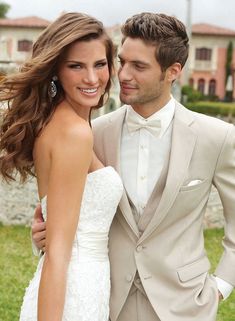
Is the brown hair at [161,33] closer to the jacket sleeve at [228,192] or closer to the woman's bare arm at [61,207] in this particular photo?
the jacket sleeve at [228,192]

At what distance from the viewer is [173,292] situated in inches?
134

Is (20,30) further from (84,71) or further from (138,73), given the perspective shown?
(84,71)

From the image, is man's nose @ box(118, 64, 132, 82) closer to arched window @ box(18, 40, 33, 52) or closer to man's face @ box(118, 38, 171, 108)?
man's face @ box(118, 38, 171, 108)

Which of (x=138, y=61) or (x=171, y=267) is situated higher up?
(x=138, y=61)

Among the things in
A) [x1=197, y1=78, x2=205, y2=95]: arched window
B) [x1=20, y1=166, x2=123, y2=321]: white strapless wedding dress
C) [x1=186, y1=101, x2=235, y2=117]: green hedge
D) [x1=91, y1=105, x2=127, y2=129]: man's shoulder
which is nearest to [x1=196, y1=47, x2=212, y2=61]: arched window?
[x1=197, y1=78, x2=205, y2=95]: arched window

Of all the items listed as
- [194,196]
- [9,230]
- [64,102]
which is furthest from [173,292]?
[9,230]

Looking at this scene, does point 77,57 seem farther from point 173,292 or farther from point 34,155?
point 173,292

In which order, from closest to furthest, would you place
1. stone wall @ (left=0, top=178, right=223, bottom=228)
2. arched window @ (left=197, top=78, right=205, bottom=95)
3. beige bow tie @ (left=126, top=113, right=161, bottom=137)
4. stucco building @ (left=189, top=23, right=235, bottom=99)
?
beige bow tie @ (left=126, top=113, right=161, bottom=137) → stone wall @ (left=0, top=178, right=223, bottom=228) → arched window @ (left=197, top=78, right=205, bottom=95) → stucco building @ (left=189, top=23, right=235, bottom=99)

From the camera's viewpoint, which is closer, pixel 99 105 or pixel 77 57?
pixel 77 57

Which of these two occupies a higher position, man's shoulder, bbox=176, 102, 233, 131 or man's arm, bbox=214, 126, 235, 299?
man's shoulder, bbox=176, 102, 233, 131

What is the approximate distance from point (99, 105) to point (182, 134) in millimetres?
407

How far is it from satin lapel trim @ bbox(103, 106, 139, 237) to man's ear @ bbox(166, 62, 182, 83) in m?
0.29

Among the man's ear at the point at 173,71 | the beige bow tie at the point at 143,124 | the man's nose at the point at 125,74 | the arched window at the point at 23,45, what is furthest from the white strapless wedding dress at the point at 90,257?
the arched window at the point at 23,45

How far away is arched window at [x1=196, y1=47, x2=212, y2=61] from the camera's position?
59.1 meters
